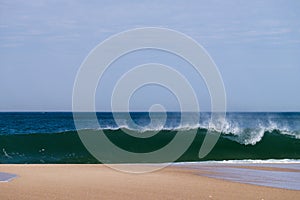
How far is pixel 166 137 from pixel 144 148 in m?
5.26

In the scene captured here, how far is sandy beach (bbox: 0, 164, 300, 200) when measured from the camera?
1012 centimetres

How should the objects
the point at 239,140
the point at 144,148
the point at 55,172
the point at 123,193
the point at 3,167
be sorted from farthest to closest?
the point at 239,140 → the point at 144,148 → the point at 3,167 → the point at 55,172 → the point at 123,193

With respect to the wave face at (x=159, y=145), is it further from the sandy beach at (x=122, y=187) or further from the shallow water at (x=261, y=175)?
the sandy beach at (x=122, y=187)

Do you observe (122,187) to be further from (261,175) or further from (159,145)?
(159,145)

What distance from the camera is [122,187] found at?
36.9 ft

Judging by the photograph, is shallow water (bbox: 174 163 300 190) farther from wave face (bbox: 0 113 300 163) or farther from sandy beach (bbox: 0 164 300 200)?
wave face (bbox: 0 113 300 163)

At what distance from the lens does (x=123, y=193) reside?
10.4 m

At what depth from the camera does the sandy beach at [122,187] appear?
10.1m

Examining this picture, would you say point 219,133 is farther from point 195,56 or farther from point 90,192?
point 90,192

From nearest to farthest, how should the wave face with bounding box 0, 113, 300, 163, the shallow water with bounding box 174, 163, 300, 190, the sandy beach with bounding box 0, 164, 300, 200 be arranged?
the sandy beach with bounding box 0, 164, 300, 200
the shallow water with bounding box 174, 163, 300, 190
the wave face with bounding box 0, 113, 300, 163

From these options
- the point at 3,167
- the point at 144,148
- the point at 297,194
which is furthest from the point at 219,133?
the point at 297,194

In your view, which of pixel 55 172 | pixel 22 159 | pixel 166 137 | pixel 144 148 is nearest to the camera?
pixel 55 172

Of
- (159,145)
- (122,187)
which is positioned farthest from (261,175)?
(159,145)

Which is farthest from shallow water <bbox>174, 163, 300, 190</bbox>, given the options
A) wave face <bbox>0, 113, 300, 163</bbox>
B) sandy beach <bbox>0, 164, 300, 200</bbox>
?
wave face <bbox>0, 113, 300, 163</bbox>
